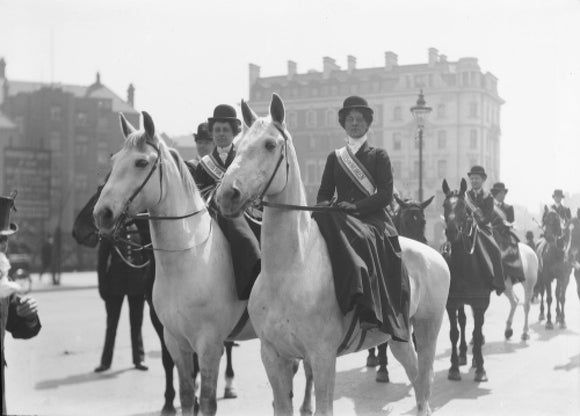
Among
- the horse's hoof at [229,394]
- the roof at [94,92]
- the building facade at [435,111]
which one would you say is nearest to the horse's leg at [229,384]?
the horse's hoof at [229,394]

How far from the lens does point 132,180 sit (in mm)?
5742

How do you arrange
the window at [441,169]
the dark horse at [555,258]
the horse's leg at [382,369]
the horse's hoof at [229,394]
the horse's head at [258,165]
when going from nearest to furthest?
the horse's head at [258,165] → the horse's hoof at [229,394] → the horse's leg at [382,369] → the dark horse at [555,258] → the window at [441,169]

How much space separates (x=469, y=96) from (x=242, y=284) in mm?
23982

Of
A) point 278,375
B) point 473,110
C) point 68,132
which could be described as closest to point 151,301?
point 278,375

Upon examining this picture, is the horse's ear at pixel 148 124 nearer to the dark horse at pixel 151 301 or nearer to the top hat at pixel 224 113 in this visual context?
the top hat at pixel 224 113

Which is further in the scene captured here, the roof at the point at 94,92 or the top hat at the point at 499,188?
the roof at the point at 94,92

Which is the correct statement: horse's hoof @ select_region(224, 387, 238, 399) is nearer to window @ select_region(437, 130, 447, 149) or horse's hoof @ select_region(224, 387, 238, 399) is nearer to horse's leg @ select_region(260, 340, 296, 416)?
horse's leg @ select_region(260, 340, 296, 416)

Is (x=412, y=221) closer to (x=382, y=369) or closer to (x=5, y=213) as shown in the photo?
(x=382, y=369)

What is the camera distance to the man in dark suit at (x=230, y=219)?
628 centimetres

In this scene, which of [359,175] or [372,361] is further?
[372,361]

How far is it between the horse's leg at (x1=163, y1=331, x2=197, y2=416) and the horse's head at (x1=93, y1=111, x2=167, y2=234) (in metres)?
1.28

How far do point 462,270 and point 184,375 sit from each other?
5.33m

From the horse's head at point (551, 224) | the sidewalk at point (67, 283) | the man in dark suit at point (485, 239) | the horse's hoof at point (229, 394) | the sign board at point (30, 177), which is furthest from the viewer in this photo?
the sign board at point (30, 177)

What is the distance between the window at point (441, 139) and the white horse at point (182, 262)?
2575 centimetres
